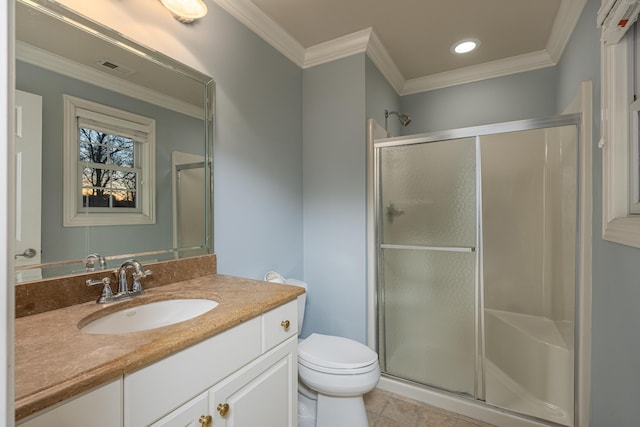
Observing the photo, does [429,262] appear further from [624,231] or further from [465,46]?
[465,46]

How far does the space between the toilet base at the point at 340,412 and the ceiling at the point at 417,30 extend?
2123 millimetres

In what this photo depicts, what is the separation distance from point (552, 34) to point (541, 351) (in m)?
2.06

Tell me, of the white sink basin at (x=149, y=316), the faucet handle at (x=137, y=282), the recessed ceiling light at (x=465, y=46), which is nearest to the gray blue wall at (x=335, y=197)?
the recessed ceiling light at (x=465, y=46)

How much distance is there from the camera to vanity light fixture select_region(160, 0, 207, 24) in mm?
1263

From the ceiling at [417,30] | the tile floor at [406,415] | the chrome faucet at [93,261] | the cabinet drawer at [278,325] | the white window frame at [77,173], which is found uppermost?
the ceiling at [417,30]

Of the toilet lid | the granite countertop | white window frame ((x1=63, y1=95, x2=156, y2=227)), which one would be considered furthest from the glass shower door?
white window frame ((x1=63, y1=95, x2=156, y2=227))

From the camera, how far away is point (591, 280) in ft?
4.66

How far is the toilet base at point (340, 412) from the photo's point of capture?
4.70ft

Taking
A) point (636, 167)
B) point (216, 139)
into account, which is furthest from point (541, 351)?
point (216, 139)

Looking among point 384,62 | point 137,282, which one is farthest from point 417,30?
point 137,282

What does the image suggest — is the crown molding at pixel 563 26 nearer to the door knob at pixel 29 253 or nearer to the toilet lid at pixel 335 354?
the toilet lid at pixel 335 354

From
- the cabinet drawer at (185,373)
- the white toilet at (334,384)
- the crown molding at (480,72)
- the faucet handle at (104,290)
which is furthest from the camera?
the crown molding at (480,72)

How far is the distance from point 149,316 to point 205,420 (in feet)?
1.48

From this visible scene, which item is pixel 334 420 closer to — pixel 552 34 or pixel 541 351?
pixel 541 351
